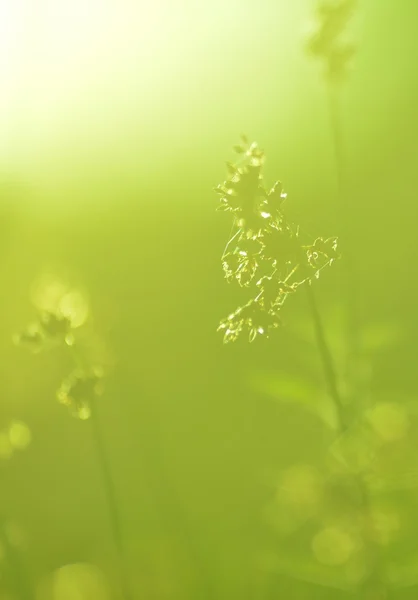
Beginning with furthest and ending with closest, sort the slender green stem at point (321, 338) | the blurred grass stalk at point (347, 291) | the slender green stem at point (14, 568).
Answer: the slender green stem at point (14, 568)
the blurred grass stalk at point (347, 291)
the slender green stem at point (321, 338)

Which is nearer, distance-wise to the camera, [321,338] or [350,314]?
[321,338]

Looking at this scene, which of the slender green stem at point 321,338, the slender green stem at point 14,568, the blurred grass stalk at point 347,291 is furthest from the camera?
the slender green stem at point 14,568

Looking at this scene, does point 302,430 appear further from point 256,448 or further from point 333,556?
point 333,556

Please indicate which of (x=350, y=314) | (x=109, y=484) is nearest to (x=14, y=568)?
(x=109, y=484)

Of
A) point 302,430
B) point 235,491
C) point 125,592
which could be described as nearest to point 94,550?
point 235,491

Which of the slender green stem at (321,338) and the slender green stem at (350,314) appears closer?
the slender green stem at (321,338)

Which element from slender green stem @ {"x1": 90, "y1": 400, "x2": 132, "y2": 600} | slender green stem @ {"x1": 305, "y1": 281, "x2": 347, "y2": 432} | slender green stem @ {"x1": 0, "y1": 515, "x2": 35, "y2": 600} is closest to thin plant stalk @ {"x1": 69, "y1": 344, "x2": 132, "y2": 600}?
slender green stem @ {"x1": 90, "y1": 400, "x2": 132, "y2": 600}

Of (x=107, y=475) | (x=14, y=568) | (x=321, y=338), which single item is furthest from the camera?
(x=14, y=568)

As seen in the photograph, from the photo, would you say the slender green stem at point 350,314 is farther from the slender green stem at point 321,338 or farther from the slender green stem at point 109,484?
the slender green stem at point 109,484

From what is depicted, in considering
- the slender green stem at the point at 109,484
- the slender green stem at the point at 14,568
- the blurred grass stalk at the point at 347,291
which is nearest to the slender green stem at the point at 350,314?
the blurred grass stalk at the point at 347,291

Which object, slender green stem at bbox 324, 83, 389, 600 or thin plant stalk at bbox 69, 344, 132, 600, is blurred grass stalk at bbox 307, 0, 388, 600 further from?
thin plant stalk at bbox 69, 344, 132, 600

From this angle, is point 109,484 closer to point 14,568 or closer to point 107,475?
point 107,475
